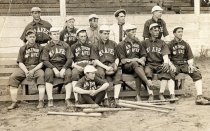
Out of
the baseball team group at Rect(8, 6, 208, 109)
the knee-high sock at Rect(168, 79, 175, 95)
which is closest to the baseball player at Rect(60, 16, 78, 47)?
the baseball team group at Rect(8, 6, 208, 109)

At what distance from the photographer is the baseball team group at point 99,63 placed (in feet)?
25.5

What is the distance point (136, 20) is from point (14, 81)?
5.59m

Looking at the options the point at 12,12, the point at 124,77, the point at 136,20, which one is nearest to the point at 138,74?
the point at 124,77

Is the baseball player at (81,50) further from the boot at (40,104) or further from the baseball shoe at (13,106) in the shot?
the baseball shoe at (13,106)

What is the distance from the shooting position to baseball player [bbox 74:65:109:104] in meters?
7.45

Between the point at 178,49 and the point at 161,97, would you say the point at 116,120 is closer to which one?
the point at 161,97

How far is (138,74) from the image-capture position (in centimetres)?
798

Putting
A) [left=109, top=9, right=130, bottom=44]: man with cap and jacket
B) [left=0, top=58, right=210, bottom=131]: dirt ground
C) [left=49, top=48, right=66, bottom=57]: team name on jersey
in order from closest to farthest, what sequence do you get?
[left=0, top=58, right=210, bottom=131]: dirt ground
[left=49, top=48, right=66, bottom=57]: team name on jersey
[left=109, top=9, right=130, bottom=44]: man with cap and jacket

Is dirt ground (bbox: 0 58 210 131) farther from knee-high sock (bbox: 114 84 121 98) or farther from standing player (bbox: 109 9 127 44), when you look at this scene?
standing player (bbox: 109 9 127 44)

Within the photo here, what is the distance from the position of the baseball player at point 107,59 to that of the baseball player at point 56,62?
1.75ft

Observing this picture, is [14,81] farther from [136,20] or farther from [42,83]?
[136,20]

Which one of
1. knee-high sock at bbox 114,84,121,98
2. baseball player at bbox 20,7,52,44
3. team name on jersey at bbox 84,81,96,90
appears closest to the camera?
team name on jersey at bbox 84,81,96,90

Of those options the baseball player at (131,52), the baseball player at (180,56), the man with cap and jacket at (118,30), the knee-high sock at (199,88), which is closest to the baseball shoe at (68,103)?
the baseball player at (131,52)

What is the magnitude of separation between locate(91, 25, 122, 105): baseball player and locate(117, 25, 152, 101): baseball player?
0.14 m
